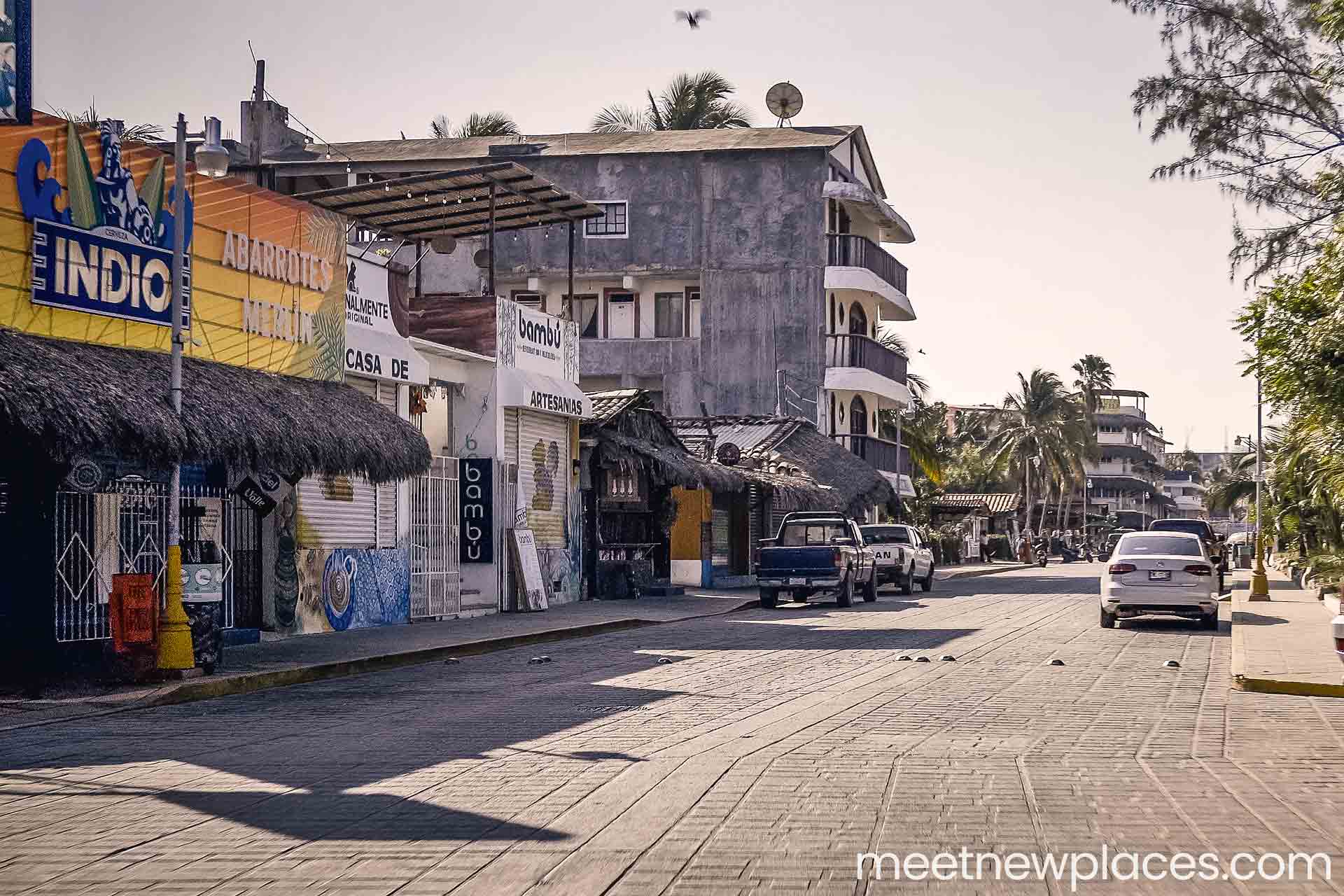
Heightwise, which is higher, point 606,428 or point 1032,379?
point 1032,379

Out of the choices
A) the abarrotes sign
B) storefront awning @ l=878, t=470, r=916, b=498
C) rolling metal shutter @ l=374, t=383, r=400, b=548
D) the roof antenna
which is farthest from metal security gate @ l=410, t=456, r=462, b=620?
storefront awning @ l=878, t=470, r=916, b=498

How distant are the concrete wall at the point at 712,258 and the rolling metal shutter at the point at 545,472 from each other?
65.2ft

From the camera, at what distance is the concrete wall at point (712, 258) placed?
54625 mm

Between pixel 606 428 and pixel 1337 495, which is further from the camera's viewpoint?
pixel 606 428

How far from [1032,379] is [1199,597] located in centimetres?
8195

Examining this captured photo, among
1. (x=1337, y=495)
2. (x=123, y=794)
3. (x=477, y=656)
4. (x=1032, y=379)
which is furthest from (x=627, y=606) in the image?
(x=1032, y=379)

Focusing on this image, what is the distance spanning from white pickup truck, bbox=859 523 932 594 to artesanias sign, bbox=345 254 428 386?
17.5 m

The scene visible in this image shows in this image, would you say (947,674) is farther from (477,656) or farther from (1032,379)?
(1032,379)

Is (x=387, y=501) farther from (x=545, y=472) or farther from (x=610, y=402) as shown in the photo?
(x=610, y=402)

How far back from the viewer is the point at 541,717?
47.2ft

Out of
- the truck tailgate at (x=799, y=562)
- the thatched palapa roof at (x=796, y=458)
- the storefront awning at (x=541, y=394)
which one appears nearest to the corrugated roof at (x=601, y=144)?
the thatched palapa roof at (x=796, y=458)

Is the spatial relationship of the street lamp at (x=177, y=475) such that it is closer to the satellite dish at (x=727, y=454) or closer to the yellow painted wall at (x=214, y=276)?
the yellow painted wall at (x=214, y=276)

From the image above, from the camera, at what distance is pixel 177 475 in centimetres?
1820

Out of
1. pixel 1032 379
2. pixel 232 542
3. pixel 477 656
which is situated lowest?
pixel 477 656
